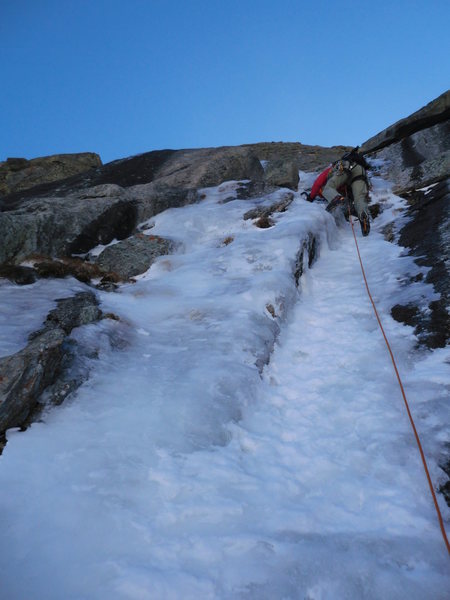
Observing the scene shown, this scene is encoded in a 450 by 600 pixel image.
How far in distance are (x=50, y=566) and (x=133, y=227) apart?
9967 mm

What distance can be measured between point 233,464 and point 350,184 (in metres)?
9.91

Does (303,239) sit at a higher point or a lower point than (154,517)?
higher

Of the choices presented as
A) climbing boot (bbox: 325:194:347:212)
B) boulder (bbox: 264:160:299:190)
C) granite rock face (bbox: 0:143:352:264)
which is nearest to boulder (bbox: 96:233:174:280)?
granite rock face (bbox: 0:143:352:264)

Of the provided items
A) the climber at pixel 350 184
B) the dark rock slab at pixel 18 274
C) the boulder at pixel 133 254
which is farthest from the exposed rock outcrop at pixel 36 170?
the dark rock slab at pixel 18 274

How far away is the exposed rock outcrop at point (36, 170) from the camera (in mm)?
20094

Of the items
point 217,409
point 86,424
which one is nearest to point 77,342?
point 86,424

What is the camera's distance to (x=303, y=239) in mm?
8305

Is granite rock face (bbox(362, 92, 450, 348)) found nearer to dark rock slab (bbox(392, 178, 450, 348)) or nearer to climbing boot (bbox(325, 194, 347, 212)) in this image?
dark rock slab (bbox(392, 178, 450, 348))

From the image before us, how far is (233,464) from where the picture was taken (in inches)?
127

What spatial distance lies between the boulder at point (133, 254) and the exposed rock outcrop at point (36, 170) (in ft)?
42.1

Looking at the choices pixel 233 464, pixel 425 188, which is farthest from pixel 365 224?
pixel 233 464

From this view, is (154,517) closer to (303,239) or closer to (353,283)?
(353,283)

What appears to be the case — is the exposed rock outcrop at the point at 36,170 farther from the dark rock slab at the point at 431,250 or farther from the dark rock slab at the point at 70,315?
the dark rock slab at the point at 431,250

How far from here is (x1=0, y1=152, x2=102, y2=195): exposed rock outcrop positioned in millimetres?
20094
